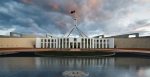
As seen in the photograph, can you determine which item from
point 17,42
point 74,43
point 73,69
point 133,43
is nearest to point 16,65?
point 73,69

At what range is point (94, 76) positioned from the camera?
11758 millimetres

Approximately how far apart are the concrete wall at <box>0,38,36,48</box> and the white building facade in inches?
184

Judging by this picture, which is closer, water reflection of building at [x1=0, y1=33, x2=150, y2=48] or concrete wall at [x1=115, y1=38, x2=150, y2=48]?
concrete wall at [x1=115, y1=38, x2=150, y2=48]

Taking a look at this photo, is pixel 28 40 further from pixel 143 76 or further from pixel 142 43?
pixel 143 76

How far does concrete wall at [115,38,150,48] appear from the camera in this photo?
2381 inches

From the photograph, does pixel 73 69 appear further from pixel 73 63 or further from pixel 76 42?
pixel 76 42

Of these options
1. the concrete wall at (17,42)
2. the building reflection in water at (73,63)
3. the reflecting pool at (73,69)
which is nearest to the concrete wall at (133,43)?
the concrete wall at (17,42)

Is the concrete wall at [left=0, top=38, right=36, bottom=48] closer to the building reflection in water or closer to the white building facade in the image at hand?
the white building facade

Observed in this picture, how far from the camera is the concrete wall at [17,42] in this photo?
66500 millimetres

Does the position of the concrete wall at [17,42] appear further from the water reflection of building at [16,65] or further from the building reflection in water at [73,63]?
the water reflection of building at [16,65]

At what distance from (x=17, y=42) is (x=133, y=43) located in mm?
39137

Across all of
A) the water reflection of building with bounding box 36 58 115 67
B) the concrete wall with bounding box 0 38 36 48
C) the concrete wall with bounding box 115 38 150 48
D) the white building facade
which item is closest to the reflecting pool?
the water reflection of building with bounding box 36 58 115 67

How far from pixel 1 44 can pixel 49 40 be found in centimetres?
1625

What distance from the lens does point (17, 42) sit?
67688mm
